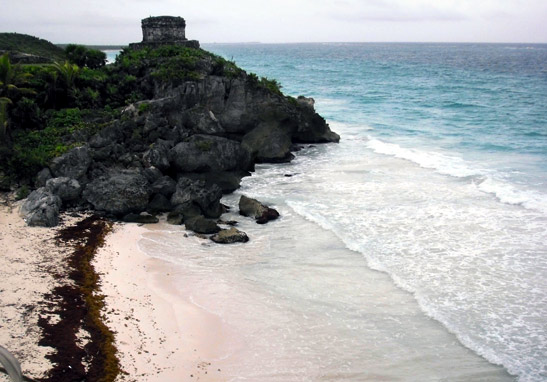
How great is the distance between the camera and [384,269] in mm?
15672

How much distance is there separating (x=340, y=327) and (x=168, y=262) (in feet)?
19.3

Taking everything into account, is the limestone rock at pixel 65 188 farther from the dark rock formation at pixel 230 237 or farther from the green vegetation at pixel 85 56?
the green vegetation at pixel 85 56

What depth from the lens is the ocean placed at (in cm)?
1158

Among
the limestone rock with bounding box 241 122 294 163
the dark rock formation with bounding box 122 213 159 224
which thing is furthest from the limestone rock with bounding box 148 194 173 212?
the limestone rock with bounding box 241 122 294 163

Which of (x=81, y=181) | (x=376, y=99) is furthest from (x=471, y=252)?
(x=376, y=99)

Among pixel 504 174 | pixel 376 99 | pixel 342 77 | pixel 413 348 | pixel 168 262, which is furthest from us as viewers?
pixel 342 77

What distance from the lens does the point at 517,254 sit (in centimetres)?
1658

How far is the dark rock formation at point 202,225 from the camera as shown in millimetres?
18266

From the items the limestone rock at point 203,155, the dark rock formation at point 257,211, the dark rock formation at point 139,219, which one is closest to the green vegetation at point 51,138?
the limestone rock at point 203,155

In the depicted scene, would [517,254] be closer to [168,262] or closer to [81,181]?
[168,262]

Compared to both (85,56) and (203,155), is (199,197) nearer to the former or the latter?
(203,155)

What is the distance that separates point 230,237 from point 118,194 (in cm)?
504

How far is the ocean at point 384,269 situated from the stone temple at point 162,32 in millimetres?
12599

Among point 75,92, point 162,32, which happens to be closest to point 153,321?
point 75,92
